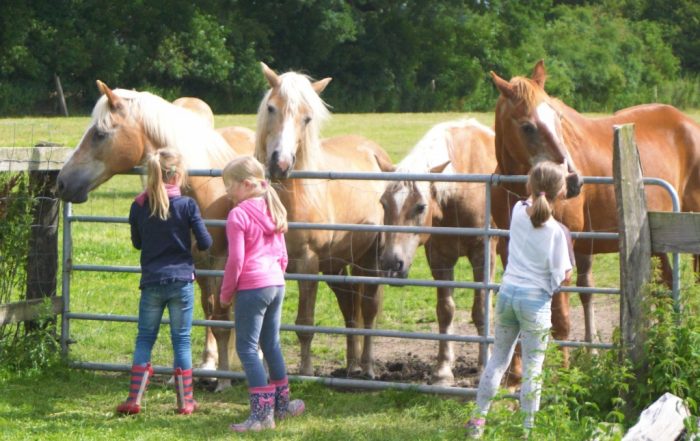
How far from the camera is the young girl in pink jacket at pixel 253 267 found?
580 centimetres

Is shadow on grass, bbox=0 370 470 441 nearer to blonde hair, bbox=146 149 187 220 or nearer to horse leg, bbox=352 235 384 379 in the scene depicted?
blonde hair, bbox=146 149 187 220

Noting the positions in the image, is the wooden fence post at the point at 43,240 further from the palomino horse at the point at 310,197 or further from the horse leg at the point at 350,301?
the horse leg at the point at 350,301

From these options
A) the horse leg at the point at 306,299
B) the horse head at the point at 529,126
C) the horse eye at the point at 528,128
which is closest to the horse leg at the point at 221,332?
the horse leg at the point at 306,299

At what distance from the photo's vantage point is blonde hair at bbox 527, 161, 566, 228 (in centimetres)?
519

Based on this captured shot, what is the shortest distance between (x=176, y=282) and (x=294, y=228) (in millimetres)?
1067

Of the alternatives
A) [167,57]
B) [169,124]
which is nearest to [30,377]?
[169,124]

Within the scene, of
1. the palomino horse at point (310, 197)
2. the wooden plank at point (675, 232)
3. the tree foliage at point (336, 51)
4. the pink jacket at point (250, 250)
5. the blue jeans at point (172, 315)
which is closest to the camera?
the wooden plank at point (675, 232)

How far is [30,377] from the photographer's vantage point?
7109 mm

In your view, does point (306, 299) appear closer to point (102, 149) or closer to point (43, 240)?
point (102, 149)

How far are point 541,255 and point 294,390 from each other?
7.24ft

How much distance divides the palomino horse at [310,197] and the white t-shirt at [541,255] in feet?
6.39

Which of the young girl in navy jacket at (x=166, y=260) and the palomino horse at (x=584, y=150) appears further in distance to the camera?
the palomino horse at (x=584, y=150)

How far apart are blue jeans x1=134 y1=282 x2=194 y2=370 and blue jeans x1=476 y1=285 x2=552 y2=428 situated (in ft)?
5.97

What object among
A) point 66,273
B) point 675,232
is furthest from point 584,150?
point 66,273
